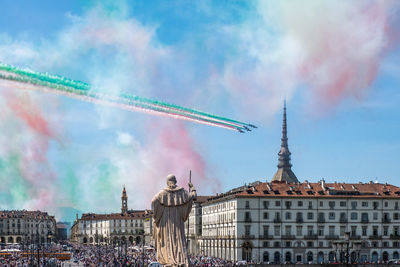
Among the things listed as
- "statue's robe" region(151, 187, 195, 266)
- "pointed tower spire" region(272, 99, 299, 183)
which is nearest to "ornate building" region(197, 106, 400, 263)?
"statue's robe" region(151, 187, 195, 266)

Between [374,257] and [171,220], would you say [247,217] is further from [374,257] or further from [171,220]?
[171,220]

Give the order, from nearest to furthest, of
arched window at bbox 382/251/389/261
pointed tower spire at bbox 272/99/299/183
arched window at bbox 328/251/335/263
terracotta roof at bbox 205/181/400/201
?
arched window at bbox 328/251/335/263
terracotta roof at bbox 205/181/400/201
arched window at bbox 382/251/389/261
pointed tower spire at bbox 272/99/299/183

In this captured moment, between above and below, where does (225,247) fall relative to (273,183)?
below

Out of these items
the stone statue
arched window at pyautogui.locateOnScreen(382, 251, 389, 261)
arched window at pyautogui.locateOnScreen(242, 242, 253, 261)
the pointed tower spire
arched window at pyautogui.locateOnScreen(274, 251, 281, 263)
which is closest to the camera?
the stone statue

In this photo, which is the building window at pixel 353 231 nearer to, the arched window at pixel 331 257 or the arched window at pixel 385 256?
the arched window at pixel 331 257

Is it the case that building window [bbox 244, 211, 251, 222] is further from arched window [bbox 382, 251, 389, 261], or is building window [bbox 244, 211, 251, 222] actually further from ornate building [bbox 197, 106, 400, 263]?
arched window [bbox 382, 251, 389, 261]

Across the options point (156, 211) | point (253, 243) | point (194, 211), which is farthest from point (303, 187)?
A: point (156, 211)

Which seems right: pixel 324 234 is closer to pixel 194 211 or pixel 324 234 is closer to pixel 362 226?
pixel 362 226

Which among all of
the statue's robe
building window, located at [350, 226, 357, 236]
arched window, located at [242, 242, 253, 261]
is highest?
the statue's robe
